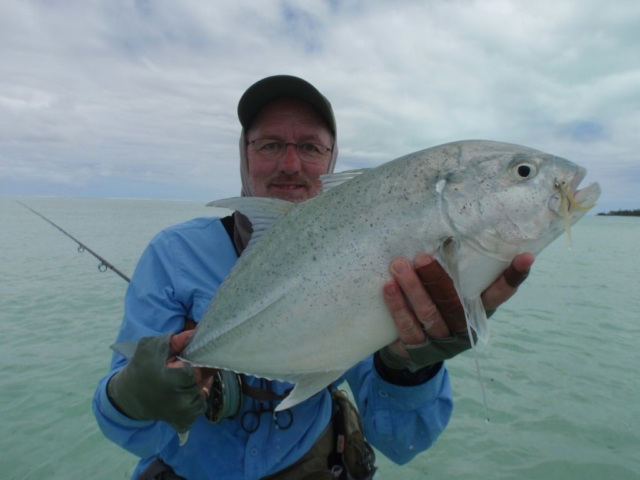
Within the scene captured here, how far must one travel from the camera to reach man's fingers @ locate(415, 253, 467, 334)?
1828mm

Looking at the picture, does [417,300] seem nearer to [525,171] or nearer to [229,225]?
[525,171]

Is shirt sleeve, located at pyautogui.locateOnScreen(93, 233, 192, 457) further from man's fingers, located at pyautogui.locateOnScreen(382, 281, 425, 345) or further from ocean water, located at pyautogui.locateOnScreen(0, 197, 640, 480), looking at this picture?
ocean water, located at pyautogui.locateOnScreen(0, 197, 640, 480)

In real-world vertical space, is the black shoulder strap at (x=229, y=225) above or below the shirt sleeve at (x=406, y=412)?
above

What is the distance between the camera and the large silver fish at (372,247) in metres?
1.84

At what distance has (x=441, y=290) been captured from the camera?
1.91 metres

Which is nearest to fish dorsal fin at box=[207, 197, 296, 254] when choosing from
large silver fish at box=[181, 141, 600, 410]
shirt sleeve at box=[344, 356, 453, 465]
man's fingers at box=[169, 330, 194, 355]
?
large silver fish at box=[181, 141, 600, 410]

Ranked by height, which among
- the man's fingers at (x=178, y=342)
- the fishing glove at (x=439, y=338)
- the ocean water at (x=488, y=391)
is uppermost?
the fishing glove at (x=439, y=338)

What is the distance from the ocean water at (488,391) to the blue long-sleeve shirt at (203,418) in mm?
2966

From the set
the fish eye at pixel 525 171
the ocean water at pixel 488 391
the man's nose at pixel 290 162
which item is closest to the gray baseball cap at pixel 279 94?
the man's nose at pixel 290 162

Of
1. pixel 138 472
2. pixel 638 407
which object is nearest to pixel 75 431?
pixel 138 472

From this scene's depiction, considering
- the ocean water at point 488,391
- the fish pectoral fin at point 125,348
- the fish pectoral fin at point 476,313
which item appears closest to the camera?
the fish pectoral fin at point 476,313

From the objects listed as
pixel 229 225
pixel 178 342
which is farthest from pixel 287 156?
pixel 178 342

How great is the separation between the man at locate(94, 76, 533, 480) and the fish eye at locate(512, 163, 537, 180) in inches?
14.1

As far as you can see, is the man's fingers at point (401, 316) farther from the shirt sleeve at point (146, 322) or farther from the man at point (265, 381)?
the shirt sleeve at point (146, 322)
